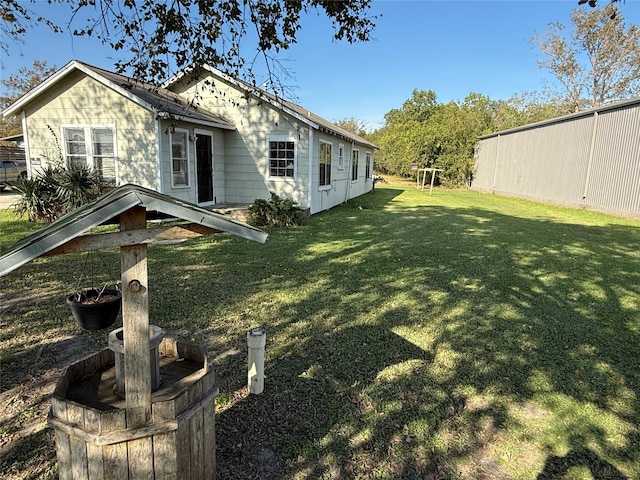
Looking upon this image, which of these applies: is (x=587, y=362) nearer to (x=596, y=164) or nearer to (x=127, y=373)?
(x=127, y=373)

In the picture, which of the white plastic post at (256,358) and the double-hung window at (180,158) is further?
the double-hung window at (180,158)

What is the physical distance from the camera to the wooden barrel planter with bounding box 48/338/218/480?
1693 millimetres

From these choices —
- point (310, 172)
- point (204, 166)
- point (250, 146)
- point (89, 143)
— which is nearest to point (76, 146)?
point (89, 143)

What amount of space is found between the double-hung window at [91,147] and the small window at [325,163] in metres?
6.16

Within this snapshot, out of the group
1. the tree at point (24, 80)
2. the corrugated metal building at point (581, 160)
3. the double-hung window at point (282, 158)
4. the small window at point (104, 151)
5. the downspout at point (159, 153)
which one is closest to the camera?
the downspout at point (159, 153)

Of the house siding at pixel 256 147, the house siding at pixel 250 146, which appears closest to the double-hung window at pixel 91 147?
the house siding at pixel 256 147

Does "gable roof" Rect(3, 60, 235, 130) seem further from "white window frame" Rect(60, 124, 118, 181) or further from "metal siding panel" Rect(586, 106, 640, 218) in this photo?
"metal siding panel" Rect(586, 106, 640, 218)

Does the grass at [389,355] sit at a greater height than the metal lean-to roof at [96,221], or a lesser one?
lesser

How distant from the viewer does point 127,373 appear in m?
1.80

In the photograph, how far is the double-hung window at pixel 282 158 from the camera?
39.8ft

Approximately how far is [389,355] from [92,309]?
249 cm

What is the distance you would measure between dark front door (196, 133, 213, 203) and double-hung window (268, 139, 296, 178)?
182cm

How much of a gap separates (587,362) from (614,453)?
1294 mm

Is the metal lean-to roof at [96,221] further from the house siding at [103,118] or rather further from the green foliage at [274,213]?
the house siding at [103,118]
